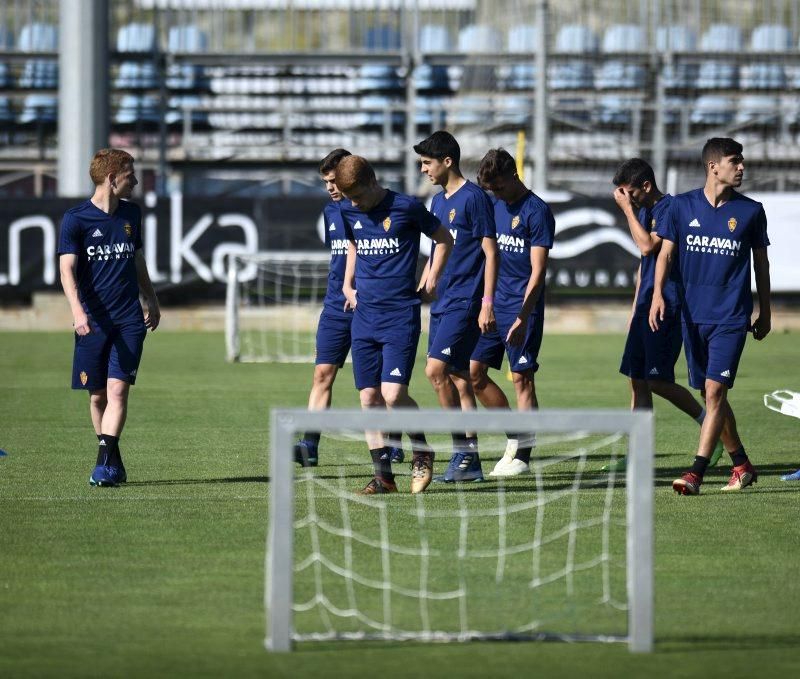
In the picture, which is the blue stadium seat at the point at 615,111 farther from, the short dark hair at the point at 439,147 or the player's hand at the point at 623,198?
the short dark hair at the point at 439,147

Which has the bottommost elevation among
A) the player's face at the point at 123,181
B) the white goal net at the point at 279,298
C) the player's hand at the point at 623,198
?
the white goal net at the point at 279,298

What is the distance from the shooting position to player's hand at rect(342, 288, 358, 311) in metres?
8.63

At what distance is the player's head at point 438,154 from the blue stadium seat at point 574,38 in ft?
68.1

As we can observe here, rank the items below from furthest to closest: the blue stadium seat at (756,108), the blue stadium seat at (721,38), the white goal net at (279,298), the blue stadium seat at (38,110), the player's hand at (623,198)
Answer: the blue stadium seat at (721,38), the blue stadium seat at (38,110), the blue stadium seat at (756,108), the white goal net at (279,298), the player's hand at (623,198)

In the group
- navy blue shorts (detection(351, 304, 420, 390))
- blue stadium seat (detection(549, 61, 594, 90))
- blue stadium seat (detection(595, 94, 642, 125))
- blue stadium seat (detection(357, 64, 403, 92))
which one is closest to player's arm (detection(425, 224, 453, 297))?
navy blue shorts (detection(351, 304, 420, 390))

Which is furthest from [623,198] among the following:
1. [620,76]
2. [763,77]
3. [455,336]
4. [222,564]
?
[763,77]

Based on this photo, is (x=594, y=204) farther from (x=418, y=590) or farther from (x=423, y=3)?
(x=418, y=590)

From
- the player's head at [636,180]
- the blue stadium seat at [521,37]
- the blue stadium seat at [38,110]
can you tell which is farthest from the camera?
the blue stadium seat at [38,110]

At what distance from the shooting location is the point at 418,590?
566cm

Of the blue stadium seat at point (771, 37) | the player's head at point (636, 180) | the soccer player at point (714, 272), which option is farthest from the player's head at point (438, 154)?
the blue stadium seat at point (771, 37)

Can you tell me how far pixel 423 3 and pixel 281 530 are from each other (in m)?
27.3

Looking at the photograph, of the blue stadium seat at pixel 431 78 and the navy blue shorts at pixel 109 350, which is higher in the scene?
the blue stadium seat at pixel 431 78

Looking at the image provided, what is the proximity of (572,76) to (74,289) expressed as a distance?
2082 centimetres

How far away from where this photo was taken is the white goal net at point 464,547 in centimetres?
459
